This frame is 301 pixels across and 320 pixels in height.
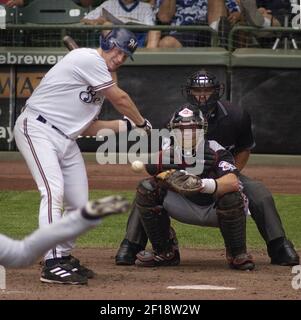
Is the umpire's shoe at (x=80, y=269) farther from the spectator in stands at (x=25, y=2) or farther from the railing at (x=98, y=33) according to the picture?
the spectator in stands at (x=25, y=2)

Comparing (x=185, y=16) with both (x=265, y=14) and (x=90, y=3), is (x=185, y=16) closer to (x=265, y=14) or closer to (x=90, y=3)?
(x=265, y=14)

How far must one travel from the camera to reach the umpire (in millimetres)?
7652

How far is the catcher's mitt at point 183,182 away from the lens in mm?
7035

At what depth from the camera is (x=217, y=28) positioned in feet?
44.8

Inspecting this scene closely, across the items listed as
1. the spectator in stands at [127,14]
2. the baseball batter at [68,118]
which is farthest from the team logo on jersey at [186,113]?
the spectator in stands at [127,14]

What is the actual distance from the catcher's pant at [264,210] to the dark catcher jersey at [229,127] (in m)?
0.32

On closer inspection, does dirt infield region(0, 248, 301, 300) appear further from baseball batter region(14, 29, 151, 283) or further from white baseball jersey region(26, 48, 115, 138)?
white baseball jersey region(26, 48, 115, 138)

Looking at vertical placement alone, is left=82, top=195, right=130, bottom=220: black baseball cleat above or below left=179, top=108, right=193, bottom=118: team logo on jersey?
above

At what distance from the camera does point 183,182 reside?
7.05 m

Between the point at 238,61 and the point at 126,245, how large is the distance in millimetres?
6185

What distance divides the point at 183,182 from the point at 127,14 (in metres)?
7.35

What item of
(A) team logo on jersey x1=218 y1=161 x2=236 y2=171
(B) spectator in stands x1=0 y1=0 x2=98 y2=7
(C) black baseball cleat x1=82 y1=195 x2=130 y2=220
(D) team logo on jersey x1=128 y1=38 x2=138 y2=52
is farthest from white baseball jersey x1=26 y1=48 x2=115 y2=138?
(B) spectator in stands x1=0 y1=0 x2=98 y2=7

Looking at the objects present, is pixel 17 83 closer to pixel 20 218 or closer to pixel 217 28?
pixel 217 28

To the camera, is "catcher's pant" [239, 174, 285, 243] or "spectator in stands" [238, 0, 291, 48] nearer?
"catcher's pant" [239, 174, 285, 243]
